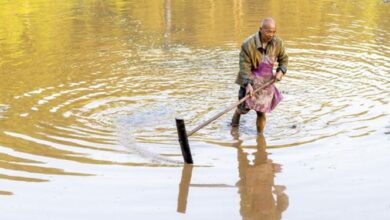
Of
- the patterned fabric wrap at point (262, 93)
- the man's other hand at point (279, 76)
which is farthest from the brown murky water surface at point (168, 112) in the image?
the man's other hand at point (279, 76)

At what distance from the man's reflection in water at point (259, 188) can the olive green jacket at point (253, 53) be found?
83 cm

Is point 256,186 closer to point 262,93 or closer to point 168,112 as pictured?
point 262,93

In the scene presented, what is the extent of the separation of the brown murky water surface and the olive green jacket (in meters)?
0.80

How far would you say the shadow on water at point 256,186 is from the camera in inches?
210

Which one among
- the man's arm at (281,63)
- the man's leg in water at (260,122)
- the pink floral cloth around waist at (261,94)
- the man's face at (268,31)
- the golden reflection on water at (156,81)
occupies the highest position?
the man's face at (268,31)

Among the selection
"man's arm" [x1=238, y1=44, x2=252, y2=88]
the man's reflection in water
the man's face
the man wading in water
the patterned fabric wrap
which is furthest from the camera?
the patterned fabric wrap

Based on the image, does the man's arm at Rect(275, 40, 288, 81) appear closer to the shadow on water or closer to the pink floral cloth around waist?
the pink floral cloth around waist

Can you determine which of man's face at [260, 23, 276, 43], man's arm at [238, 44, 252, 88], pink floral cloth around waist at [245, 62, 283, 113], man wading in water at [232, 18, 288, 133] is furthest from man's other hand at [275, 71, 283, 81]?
man's face at [260, 23, 276, 43]

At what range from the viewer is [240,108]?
298 inches

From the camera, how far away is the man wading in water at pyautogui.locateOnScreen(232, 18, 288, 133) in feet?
22.9

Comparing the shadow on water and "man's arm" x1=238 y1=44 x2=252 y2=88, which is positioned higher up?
"man's arm" x1=238 y1=44 x2=252 y2=88

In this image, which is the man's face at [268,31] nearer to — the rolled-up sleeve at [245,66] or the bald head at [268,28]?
the bald head at [268,28]

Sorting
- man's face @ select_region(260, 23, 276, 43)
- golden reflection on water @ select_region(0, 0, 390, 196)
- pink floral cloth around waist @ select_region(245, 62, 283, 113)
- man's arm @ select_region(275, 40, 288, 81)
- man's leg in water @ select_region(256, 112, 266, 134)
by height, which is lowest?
golden reflection on water @ select_region(0, 0, 390, 196)

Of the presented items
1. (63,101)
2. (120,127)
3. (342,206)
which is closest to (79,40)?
(63,101)
